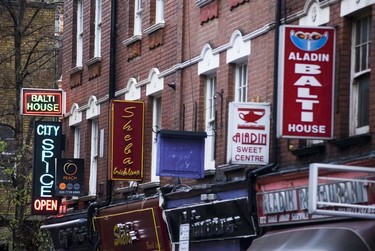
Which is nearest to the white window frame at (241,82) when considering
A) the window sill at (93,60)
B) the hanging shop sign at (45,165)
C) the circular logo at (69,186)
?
the window sill at (93,60)

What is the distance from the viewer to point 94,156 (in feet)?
100.0

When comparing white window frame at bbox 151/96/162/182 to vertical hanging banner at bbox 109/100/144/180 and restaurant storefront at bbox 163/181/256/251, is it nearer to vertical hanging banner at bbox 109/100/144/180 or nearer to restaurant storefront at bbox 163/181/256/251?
vertical hanging banner at bbox 109/100/144/180

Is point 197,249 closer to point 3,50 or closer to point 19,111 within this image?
point 19,111

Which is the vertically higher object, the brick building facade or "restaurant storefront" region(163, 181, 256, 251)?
the brick building facade

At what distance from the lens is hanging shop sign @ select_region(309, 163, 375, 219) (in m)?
16.0

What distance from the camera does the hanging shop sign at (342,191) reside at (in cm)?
1597

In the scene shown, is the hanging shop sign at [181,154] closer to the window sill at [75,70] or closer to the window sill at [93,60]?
the window sill at [93,60]

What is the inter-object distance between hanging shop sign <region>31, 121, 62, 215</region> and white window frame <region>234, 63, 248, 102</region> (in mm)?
10182

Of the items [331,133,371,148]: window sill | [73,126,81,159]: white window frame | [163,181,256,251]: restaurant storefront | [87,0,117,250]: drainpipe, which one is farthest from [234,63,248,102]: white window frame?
[73,126,81,159]: white window frame

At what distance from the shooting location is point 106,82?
2947 cm

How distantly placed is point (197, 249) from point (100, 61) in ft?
26.7

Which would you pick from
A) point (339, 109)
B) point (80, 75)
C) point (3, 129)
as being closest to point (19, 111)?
point (80, 75)

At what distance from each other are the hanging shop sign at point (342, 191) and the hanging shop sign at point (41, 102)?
15425 millimetres

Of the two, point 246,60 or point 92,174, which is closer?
point 246,60
